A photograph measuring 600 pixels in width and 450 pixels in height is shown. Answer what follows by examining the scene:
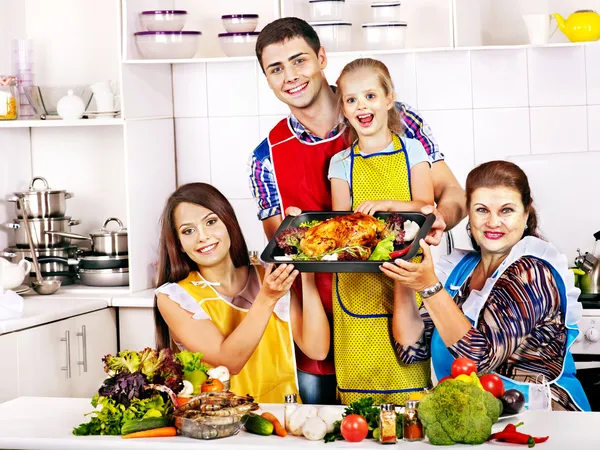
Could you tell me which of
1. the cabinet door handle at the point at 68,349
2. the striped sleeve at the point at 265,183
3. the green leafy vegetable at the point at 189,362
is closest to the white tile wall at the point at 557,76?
the striped sleeve at the point at 265,183

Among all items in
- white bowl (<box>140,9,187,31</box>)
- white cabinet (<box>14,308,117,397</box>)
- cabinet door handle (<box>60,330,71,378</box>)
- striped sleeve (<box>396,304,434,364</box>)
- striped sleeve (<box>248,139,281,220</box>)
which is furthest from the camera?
white bowl (<box>140,9,187,31</box>)

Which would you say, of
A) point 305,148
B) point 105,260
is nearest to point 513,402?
point 305,148

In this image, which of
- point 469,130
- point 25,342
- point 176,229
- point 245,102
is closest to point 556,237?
point 469,130

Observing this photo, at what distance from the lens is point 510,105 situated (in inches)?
143

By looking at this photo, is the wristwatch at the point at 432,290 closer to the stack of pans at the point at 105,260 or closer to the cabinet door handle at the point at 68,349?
the cabinet door handle at the point at 68,349

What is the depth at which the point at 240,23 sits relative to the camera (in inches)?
136

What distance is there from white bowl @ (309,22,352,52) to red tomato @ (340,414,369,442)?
1.84 metres

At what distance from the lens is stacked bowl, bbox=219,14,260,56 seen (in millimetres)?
3465

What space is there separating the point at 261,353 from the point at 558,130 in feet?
5.48

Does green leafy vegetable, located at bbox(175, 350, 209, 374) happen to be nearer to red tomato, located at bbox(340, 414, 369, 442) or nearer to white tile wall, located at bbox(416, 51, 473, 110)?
red tomato, located at bbox(340, 414, 369, 442)

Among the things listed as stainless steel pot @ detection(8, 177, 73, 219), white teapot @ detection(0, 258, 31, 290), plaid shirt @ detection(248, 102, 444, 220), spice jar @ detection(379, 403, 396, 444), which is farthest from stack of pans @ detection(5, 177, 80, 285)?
spice jar @ detection(379, 403, 396, 444)

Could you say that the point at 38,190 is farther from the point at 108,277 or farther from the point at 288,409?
the point at 288,409

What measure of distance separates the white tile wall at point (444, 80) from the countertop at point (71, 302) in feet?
4.32

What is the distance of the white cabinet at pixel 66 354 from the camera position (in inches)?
119
